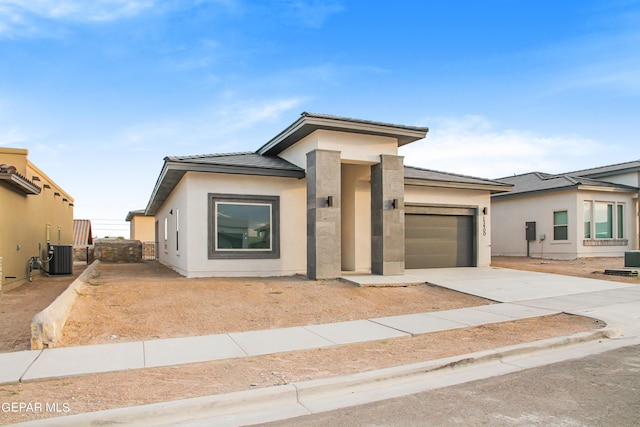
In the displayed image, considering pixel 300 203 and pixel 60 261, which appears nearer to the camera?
pixel 300 203

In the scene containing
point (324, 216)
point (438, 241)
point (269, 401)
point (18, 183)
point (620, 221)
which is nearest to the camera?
point (269, 401)

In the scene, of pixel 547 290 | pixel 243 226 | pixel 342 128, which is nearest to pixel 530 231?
pixel 547 290

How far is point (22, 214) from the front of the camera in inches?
565

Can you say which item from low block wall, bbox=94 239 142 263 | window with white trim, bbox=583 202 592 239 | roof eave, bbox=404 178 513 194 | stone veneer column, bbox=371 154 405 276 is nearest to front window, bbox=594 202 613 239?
window with white trim, bbox=583 202 592 239

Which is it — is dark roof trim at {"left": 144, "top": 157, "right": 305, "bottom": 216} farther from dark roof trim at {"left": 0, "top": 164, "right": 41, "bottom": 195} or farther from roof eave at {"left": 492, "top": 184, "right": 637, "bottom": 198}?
roof eave at {"left": 492, "top": 184, "right": 637, "bottom": 198}

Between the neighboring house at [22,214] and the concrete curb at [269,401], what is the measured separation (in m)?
10.1

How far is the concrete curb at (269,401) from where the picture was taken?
4.34 metres

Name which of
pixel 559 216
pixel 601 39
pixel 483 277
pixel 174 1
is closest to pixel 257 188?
pixel 174 1

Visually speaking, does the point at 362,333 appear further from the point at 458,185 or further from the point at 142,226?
the point at 142,226

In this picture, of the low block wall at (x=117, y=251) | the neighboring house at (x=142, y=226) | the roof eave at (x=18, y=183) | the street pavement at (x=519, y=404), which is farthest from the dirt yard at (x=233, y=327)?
the neighboring house at (x=142, y=226)

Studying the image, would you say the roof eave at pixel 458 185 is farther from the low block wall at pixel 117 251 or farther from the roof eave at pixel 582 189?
the low block wall at pixel 117 251

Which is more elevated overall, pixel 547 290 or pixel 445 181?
pixel 445 181

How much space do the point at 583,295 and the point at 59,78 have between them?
17540 millimetres

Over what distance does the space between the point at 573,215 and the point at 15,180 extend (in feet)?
78.9
